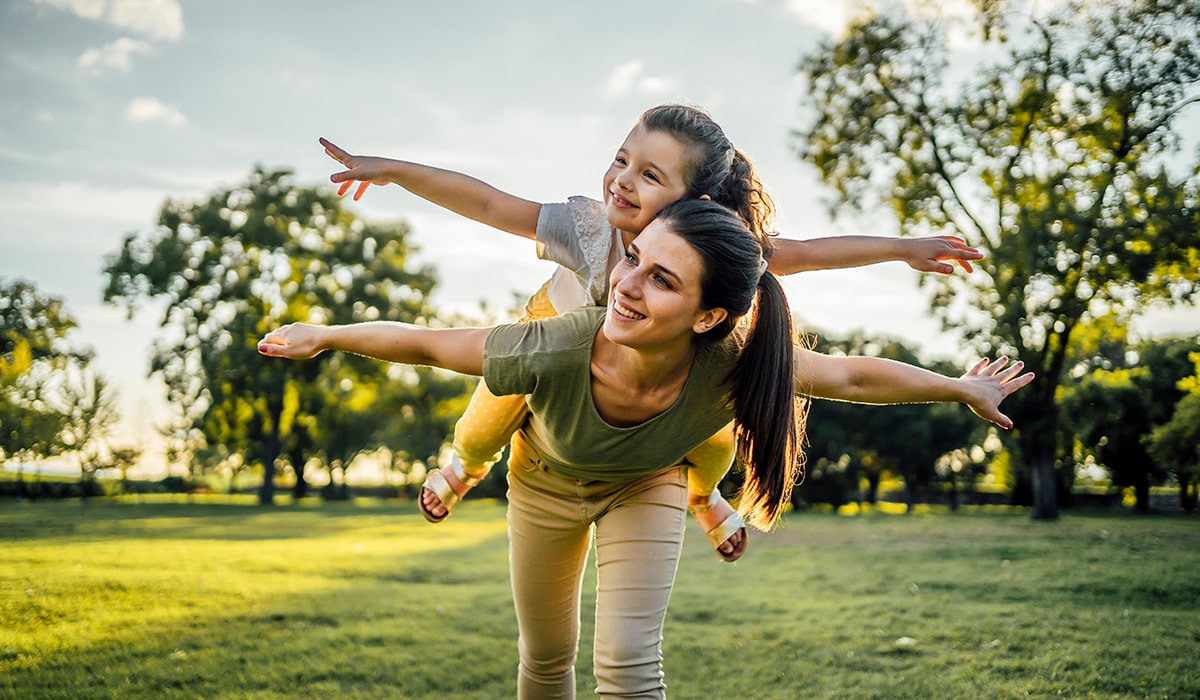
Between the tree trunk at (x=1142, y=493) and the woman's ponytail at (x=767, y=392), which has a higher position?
the woman's ponytail at (x=767, y=392)

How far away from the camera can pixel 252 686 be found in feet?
16.7

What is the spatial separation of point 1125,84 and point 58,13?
13.0m

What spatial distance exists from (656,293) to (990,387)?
144 centimetres

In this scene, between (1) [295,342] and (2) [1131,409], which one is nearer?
(1) [295,342]

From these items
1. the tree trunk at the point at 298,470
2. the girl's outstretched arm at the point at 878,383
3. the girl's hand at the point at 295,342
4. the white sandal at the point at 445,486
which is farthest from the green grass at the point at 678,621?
the tree trunk at the point at 298,470

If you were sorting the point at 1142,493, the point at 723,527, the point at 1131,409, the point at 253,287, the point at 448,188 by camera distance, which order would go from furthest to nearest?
the point at 253,287, the point at 1142,493, the point at 1131,409, the point at 723,527, the point at 448,188

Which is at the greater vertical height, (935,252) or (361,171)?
(361,171)

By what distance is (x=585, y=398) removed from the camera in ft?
9.98

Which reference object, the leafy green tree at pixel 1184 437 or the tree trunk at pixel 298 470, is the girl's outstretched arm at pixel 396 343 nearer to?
the leafy green tree at pixel 1184 437

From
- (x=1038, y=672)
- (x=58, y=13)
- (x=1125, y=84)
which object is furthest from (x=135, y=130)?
(x=1125, y=84)

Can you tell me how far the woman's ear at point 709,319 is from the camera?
2.99 meters

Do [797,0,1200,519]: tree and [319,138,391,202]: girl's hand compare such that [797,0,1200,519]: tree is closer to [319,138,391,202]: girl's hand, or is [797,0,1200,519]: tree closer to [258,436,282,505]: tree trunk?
[319,138,391,202]: girl's hand

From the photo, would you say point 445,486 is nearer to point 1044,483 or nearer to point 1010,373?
point 1010,373

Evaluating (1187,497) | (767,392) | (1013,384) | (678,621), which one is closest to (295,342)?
(767,392)
